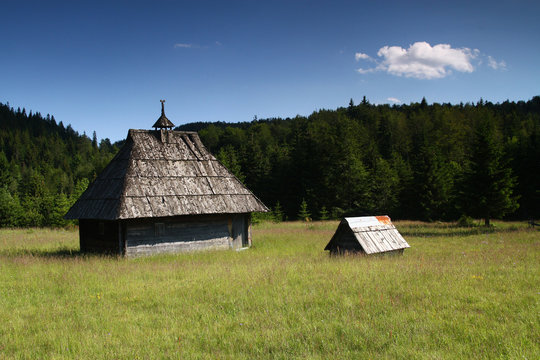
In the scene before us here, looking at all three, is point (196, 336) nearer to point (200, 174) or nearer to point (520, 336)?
point (520, 336)

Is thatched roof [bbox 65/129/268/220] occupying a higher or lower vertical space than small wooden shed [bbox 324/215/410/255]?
higher

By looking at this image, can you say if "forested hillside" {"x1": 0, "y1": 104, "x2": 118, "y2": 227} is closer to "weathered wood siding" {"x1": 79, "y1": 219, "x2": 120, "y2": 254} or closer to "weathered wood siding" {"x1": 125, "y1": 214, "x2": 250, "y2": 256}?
"weathered wood siding" {"x1": 79, "y1": 219, "x2": 120, "y2": 254}

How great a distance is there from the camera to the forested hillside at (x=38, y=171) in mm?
43281

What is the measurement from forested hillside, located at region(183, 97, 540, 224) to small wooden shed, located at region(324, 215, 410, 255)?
1757 centimetres

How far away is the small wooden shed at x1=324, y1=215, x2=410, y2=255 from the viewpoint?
47.9 feet

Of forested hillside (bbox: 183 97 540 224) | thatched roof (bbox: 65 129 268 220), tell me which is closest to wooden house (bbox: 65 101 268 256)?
thatched roof (bbox: 65 129 268 220)

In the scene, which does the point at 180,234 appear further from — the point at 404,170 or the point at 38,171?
the point at 38,171

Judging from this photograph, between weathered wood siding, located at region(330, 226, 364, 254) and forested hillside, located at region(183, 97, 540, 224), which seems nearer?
weathered wood siding, located at region(330, 226, 364, 254)

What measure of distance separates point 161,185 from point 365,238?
10.5m

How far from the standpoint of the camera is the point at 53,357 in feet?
20.1

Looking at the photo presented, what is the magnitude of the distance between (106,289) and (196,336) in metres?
5.03

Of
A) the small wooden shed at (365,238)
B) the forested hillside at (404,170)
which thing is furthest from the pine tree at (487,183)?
the small wooden shed at (365,238)


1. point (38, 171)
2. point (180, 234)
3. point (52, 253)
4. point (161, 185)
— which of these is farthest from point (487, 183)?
point (38, 171)

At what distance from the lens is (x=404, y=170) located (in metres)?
53.8
